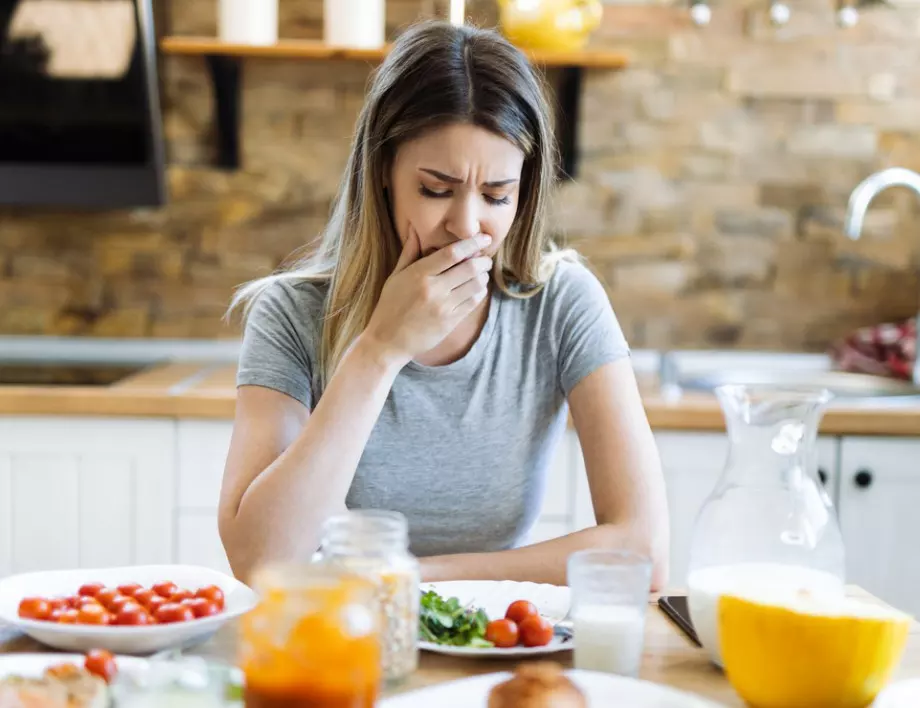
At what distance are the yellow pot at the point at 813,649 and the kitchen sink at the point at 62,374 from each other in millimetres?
1850

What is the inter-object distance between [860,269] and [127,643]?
2362 millimetres

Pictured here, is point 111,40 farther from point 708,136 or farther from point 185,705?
point 185,705

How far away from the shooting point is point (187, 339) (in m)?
2.95

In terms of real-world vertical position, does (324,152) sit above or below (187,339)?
above

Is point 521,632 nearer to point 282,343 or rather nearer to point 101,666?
point 101,666

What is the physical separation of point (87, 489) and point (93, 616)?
1.39 metres

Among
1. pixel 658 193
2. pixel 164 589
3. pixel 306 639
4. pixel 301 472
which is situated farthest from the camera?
pixel 658 193

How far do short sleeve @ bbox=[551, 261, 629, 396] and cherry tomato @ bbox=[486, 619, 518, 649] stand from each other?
0.62m

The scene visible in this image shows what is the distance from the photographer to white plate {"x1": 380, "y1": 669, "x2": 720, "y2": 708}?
2.91 feet

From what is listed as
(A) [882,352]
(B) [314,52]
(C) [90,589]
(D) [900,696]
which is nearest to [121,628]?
(C) [90,589]

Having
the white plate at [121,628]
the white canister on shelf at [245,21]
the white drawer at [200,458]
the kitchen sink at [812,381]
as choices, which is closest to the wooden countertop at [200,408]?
the white drawer at [200,458]

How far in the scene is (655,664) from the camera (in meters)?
1.04

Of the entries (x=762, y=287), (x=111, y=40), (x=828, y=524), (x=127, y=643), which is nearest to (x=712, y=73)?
(x=762, y=287)

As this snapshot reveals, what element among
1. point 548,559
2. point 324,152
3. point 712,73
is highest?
point 712,73
